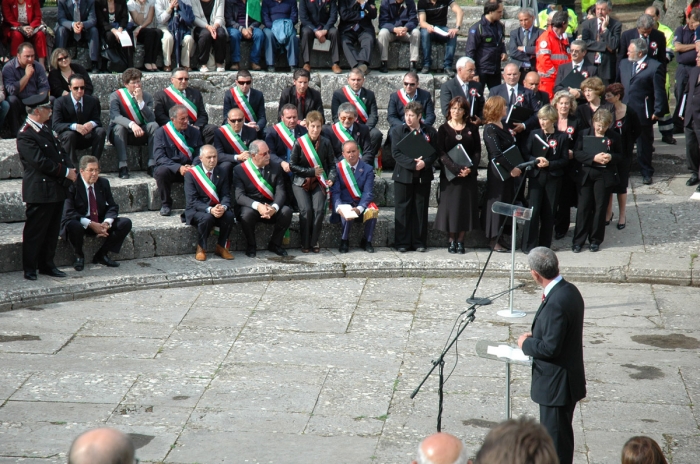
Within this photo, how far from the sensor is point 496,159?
38.0 feet

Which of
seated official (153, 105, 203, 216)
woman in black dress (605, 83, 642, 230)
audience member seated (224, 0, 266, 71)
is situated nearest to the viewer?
seated official (153, 105, 203, 216)

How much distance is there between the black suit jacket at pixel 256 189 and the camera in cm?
1139

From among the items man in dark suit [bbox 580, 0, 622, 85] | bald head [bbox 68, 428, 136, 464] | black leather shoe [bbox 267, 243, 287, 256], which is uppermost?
man in dark suit [bbox 580, 0, 622, 85]

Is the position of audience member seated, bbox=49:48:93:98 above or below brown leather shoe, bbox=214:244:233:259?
above

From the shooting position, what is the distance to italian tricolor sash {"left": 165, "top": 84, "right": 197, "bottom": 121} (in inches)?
494

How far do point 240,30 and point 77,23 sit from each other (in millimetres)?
2448

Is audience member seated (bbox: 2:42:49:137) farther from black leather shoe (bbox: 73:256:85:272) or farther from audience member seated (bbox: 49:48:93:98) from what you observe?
black leather shoe (bbox: 73:256:85:272)

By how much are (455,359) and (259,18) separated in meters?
7.93

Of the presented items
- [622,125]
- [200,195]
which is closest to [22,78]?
[200,195]

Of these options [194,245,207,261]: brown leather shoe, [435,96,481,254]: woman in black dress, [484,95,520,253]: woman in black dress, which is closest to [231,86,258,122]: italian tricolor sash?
[194,245,207,261]: brown leather shoe

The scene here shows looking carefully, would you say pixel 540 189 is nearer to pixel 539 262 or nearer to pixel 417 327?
pixel 417 327

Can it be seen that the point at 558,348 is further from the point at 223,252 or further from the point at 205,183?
the point at 205,183

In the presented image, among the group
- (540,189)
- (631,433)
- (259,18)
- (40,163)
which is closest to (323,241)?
(540,189)

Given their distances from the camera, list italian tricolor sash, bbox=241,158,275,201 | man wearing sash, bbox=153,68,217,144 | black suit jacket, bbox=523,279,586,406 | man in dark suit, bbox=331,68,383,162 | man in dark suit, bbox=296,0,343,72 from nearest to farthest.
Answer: black suit jacket, bbox=523,279,586,406 < italian tricolor sash, bbox=241,158,275,201 < man wearing sash, bbox=153,68,217,144 < man in dark suit, bbox=331,68,383,162 < man in dark suit, bbox=296,0,343,72
